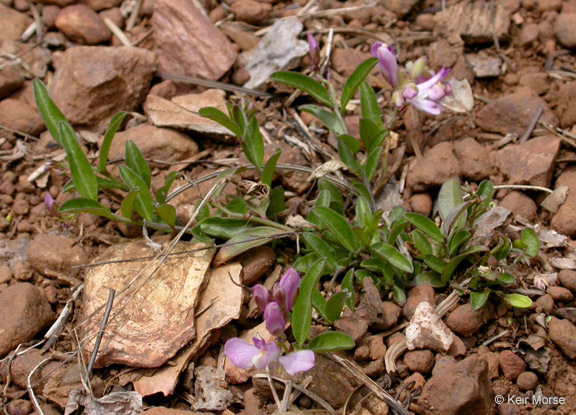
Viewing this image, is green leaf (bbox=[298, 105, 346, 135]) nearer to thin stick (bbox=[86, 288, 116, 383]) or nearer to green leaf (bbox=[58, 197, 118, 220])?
green leaf (bbox=[58, 197, 118, 220])

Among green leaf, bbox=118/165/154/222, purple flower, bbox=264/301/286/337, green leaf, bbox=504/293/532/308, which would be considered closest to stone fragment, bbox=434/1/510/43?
green leaf, bbox=504/293/532/308

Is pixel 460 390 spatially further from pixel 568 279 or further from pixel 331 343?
pixel 568 279

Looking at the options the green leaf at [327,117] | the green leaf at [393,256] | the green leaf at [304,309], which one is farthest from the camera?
the green leaf at [327,117]

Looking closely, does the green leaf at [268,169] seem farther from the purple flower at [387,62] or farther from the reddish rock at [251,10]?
the reddish rock at [251,10]

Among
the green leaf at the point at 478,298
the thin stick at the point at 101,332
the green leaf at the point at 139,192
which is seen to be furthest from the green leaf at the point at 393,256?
the thin stick at the point at 101,332

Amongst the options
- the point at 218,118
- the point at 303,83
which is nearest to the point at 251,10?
the point at 303,83

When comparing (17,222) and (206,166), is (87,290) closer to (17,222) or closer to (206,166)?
(17,222)

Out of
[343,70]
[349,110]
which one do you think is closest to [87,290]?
[349,110]
